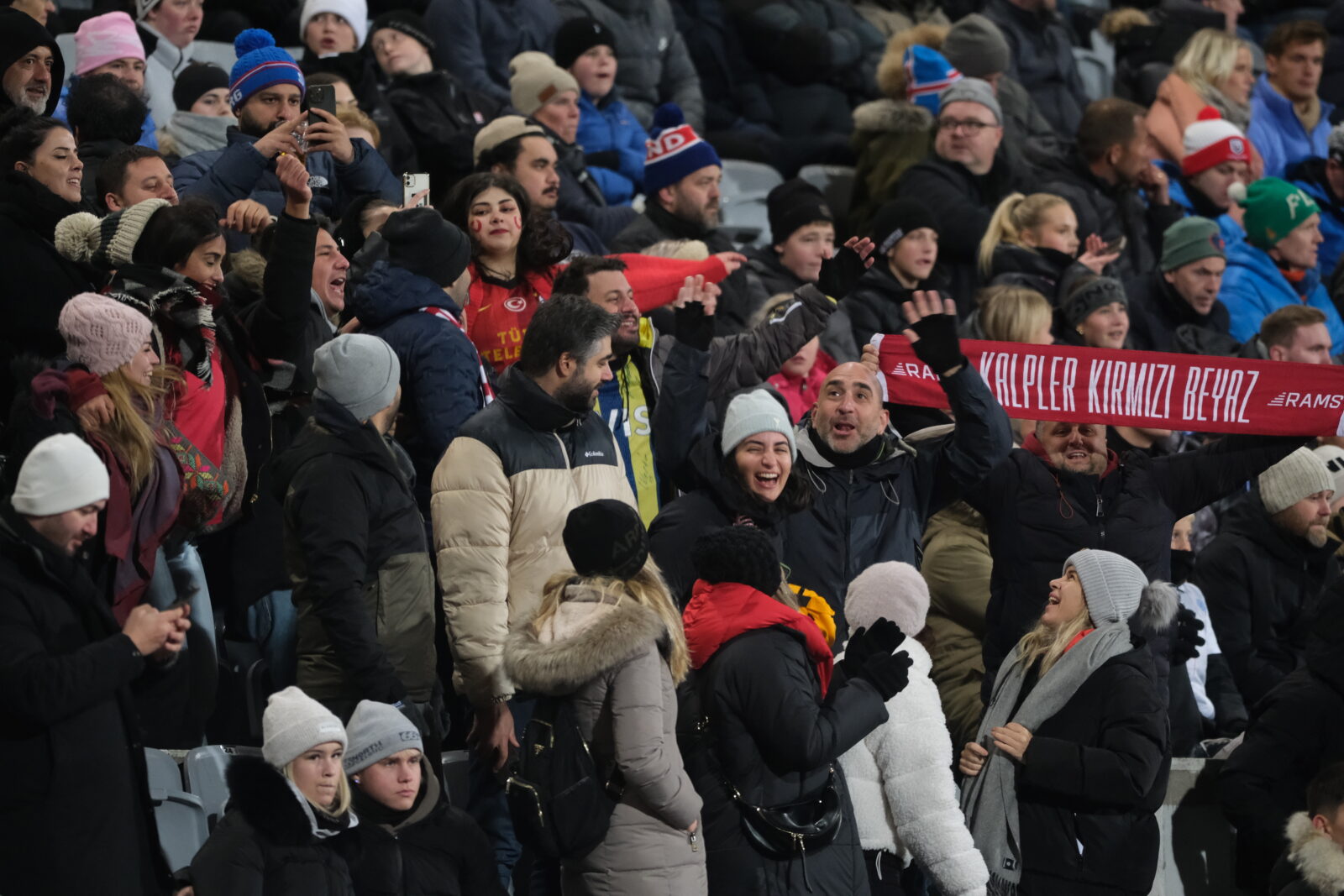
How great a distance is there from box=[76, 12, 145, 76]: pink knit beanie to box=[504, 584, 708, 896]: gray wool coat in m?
4.02

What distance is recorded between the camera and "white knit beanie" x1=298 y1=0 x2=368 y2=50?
948 centimetres

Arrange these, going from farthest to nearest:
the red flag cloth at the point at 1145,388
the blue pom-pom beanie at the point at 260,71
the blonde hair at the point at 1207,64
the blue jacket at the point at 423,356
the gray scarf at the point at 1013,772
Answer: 1. the blonde hair at the point at 1207,64
2. the blue pom-pom beanie at the point at 260,71
3. the red flag cloth at the point at 1145,388
4. the blue jacket at the point at 423,356
5. the gray scarf at the point at 1013,772

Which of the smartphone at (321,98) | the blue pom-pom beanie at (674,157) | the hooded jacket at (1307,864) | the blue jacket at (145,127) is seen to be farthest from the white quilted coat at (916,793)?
the blue jacket at (145,127)

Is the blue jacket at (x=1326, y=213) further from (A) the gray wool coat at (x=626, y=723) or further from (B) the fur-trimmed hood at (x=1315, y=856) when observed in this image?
(A) the gray wool coat at (x=626, y=723)

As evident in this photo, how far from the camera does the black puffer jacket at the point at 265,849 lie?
206 inches

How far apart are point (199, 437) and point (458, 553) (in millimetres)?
893

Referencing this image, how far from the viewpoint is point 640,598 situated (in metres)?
5.56

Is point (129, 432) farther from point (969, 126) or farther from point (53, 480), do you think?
point (969, 126)

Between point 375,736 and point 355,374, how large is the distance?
3.66 feet

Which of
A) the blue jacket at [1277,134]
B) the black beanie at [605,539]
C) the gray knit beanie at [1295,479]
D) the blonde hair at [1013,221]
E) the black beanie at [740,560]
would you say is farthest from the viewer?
the blue jacket at [1277,134]

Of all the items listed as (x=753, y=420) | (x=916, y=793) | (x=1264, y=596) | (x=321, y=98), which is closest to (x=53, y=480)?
(x=753, y=420)

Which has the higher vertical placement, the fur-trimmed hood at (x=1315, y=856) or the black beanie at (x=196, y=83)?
the black beanie at (x=196, y=83)

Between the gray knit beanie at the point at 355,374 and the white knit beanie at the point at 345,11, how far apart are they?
3.79 m

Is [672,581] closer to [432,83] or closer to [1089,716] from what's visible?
[1089,716]
